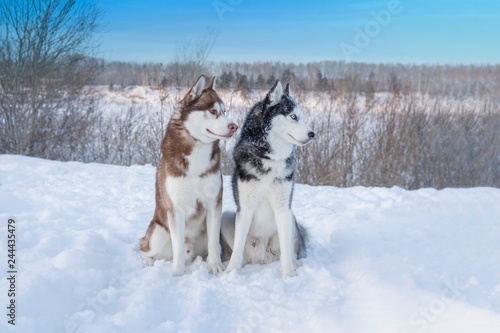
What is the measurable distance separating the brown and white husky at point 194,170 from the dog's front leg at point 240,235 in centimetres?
17

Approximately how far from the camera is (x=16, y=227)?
14.8 feet

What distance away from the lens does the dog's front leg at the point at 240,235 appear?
12.7ft

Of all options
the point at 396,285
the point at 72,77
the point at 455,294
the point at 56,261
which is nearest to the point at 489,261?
the point at 455,294

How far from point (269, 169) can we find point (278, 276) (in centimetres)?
115

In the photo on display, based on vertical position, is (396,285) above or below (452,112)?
below

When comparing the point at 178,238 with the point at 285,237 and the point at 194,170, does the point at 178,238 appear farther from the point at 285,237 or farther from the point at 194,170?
the point at 285,237

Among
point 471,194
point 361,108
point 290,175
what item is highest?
point 361,108

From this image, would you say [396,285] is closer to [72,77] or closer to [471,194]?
[471,194]

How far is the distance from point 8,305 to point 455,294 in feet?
12.4

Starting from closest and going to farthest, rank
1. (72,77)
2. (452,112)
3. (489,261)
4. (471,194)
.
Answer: (489,261)
(471,194)
(452,112)
(72,77)

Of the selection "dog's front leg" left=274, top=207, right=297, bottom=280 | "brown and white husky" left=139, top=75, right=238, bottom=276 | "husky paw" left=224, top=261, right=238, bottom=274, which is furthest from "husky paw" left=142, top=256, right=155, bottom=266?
"dog's front leg" left=274, top=207, right=297, bottom=280

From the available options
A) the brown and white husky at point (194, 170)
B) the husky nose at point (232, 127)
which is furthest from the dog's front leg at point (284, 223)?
the husky nose at point (232, 127)

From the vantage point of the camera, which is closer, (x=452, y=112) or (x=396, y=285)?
(x=396, y=285)

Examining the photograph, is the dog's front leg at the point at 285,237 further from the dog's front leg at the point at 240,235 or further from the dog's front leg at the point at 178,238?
the dog's front leg at the point at 178,238
